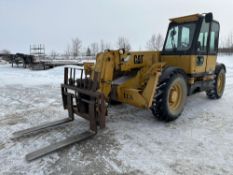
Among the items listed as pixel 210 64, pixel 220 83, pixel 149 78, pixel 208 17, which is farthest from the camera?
pixel 220 83

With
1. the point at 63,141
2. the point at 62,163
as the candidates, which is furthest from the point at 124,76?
the point at 62,163

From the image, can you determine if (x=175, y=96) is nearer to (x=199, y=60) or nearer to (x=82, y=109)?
(x=199, y=60)

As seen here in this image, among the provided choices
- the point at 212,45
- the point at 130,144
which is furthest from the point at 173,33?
the point at 130,144

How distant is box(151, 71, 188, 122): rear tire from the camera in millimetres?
4590

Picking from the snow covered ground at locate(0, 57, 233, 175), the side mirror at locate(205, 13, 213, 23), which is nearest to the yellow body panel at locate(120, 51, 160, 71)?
the snow covered ground at locate(0, 57, 233, 175)

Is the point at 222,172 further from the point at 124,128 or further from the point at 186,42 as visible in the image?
the point at 186,42

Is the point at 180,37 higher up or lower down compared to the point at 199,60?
higher up

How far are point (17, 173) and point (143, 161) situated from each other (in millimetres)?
1714

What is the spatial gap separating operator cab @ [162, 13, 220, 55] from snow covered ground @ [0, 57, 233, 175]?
5.15ft

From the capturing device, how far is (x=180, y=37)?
561 cm

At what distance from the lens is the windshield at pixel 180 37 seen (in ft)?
17.9

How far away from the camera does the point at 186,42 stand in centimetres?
547

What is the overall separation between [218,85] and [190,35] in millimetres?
2656

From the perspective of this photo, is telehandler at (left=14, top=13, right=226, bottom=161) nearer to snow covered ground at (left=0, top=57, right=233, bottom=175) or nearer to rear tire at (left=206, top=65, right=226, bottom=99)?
snow covered ground at (left=0, top=57, right=233, bottom=175)
